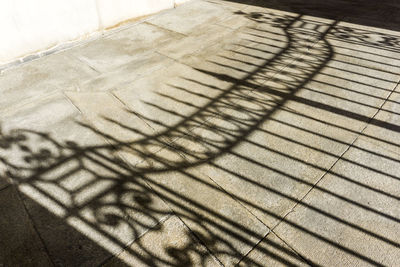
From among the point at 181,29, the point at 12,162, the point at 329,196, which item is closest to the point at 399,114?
the point at 329,196

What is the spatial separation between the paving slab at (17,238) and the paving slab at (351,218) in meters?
2.13

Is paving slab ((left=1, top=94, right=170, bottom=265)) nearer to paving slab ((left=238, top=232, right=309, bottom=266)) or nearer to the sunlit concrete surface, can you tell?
the sunlit concrete surface

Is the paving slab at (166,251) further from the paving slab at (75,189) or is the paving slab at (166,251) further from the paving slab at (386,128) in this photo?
the paving slab at (386,128)

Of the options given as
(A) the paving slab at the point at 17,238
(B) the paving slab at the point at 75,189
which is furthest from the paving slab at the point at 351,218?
(A) the paving slab at the point at 17,238

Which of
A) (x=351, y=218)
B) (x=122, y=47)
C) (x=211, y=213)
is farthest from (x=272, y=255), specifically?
(x=122, y=47)

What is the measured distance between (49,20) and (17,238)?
431 cm

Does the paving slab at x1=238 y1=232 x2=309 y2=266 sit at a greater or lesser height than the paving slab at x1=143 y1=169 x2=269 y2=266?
lesser

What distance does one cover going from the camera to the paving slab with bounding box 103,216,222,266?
2326 millimetres

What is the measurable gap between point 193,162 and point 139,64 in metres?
2.56

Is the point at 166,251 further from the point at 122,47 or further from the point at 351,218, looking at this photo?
the point at 122,47

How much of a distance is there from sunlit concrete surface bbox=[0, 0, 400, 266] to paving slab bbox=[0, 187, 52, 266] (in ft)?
0.04

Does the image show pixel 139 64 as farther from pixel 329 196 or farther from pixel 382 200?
pixel 382 200

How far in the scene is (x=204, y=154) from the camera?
328cm

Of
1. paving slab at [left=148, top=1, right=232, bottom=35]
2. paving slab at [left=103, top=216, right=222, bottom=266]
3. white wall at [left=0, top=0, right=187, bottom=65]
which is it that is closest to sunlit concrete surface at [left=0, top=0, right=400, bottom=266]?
paving slab at [left=103, top=216, right=222, bottom=266]
